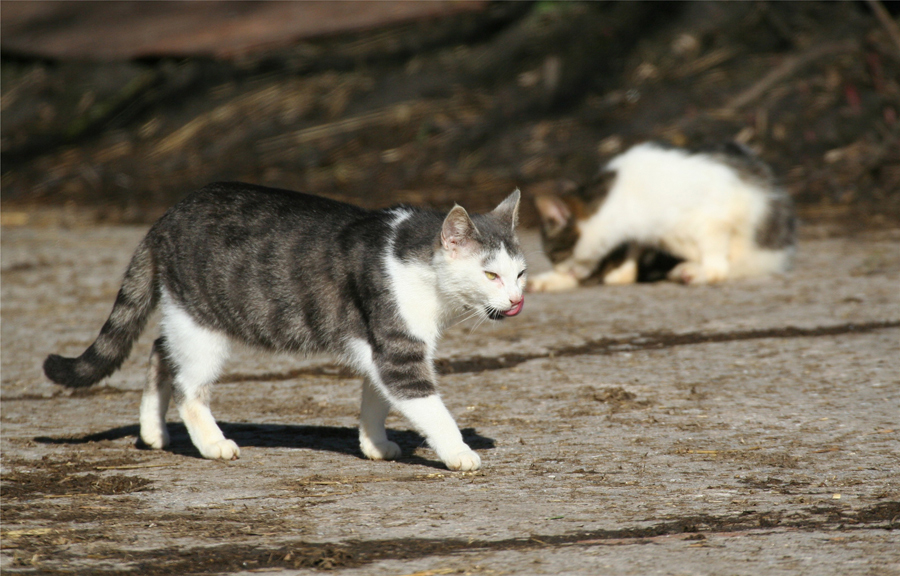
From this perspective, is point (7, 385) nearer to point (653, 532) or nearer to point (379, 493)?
point (379, 493)

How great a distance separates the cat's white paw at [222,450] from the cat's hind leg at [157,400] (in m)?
0.31

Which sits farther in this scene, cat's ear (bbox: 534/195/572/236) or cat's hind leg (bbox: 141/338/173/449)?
cat's ear (bbox: 534/195/572/236)

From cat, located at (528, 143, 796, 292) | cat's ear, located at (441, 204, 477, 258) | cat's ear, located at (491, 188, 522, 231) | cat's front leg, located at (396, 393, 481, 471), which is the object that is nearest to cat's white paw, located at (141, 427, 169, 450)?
cat's front leg, located at (396, 393, 481, 471)

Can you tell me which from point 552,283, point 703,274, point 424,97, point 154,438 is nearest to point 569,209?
point 552,283

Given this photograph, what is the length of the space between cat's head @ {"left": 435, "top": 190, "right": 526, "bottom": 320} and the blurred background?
4.54 m

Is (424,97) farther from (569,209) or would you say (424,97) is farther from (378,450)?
(378,450)

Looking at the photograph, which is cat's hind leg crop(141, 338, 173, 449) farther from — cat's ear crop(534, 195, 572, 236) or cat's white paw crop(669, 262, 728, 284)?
cat's white paw crop(669, 262, 728, 284)

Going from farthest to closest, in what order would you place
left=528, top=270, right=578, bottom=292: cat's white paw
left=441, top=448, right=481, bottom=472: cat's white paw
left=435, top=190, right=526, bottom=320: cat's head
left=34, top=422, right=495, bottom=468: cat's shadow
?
left=528, top=270, right=578, bottom=292: cat's white paw
left=34, top=422, right=495, bottom=468: cat's shadow
left=435, top=190, right=526, bottom=320: cat's head
left=441, top=448, right=481, bottom=472: cat's white paw

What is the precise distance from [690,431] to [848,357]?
1255 mm

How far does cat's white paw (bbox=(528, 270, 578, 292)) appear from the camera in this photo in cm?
679

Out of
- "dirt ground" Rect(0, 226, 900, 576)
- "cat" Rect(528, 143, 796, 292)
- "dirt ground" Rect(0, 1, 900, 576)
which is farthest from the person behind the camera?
"cat" Rect(528, 143, 796, 292)

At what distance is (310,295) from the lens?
3.86m

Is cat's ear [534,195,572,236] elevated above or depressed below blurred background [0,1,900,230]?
below

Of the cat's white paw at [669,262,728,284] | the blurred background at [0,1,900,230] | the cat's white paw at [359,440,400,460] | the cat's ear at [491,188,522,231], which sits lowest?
the cat's white paw at [359,440,400,460]
